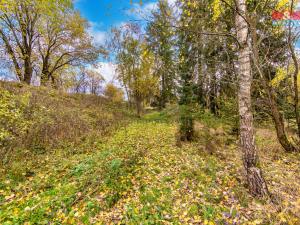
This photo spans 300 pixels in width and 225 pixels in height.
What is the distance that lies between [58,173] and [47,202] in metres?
1.09

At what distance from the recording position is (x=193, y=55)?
16.7 feet

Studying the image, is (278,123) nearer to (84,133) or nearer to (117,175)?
(117,175)

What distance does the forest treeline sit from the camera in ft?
8.92

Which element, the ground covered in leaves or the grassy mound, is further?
the grassy mound

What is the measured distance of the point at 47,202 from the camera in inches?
102

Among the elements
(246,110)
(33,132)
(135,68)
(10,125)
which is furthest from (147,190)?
(135,68)

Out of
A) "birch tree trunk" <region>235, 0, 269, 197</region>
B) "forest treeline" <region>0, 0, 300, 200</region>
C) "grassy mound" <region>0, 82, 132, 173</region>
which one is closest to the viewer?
"birch tree trunk" <region>235, 0, 269, 197</region>

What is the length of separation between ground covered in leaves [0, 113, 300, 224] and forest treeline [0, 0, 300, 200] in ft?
1.48

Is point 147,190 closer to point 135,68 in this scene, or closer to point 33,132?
point 33,132

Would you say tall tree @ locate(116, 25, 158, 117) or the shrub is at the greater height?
tall tree @ locate(116, 25, 158, 117)

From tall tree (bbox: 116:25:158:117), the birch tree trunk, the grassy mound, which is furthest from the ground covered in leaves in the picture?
tall tree (bbox: 116:25:158:117)

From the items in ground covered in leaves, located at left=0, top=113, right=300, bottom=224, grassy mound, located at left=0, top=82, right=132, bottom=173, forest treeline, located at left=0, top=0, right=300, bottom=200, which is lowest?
ground covered in leaves, located at left=0, top=113, right=300, bottom=224

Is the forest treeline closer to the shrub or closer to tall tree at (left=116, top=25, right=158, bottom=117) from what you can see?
tall tree at (left=116, top=25, right=158, bottom=117)

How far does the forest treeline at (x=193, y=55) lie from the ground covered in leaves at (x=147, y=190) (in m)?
0.45
